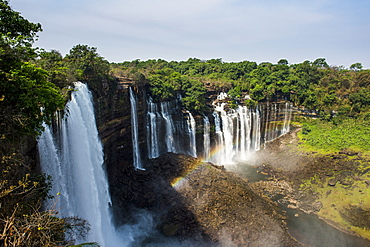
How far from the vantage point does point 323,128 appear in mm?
39562

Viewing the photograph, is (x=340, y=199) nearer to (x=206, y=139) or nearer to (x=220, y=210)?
(x=220, y=210)

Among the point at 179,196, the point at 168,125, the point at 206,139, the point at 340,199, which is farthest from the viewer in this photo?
the point at 206,139

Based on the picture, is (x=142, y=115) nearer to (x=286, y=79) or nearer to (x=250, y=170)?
(x=250, y=170)

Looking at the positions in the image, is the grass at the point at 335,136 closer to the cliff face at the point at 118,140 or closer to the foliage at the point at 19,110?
the cliff face at the point at 118,140

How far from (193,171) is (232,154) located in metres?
13.0

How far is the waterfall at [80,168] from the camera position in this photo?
43.4 ft

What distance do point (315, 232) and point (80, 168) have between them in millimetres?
20158

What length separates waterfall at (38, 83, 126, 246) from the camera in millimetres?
13242

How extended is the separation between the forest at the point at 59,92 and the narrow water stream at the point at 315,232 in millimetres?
17251

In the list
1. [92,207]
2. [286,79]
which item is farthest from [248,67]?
[92,207]

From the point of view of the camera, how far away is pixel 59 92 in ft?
43.7

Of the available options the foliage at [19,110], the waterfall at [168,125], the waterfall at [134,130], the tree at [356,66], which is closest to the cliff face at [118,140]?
the waterfall at [134,130]

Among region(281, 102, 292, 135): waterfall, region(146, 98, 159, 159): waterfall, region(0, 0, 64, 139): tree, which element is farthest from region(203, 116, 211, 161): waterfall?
region(0, 0, 64, 139): tree

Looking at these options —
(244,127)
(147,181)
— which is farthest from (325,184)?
(147,181)
